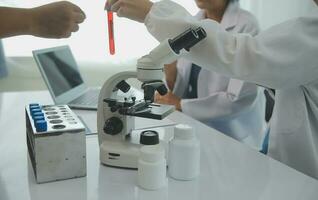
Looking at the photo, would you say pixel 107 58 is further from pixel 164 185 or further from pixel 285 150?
pixel 164 185

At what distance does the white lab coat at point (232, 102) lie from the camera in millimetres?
1408

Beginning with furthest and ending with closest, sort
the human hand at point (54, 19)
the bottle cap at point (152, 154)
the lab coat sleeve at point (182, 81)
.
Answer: the lab coat sleeve at point (182, 81), the human hand at point (54, 19), the bottle cap at point (152, 154)

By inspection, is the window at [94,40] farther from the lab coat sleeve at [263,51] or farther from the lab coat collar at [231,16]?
the lab coat sleeve at [263,51]

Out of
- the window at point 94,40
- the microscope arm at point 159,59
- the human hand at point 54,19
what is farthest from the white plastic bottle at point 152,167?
the window at point 94,40

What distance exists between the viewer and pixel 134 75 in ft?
2.49

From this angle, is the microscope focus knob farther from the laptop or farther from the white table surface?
the laptop

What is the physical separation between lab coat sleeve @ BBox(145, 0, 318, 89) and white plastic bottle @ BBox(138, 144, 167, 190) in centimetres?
28

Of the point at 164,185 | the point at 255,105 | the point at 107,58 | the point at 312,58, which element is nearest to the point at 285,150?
the point at 312,58

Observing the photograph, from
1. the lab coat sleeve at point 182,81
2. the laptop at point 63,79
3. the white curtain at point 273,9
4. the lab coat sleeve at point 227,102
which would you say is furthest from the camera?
the white curtain at point 273,9

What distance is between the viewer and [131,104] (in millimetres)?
776

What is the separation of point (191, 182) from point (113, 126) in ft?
0.70

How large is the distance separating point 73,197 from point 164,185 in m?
0.17

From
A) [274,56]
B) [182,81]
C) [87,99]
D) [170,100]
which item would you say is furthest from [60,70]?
[274,56]

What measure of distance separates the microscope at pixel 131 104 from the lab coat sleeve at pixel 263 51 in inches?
3.1
